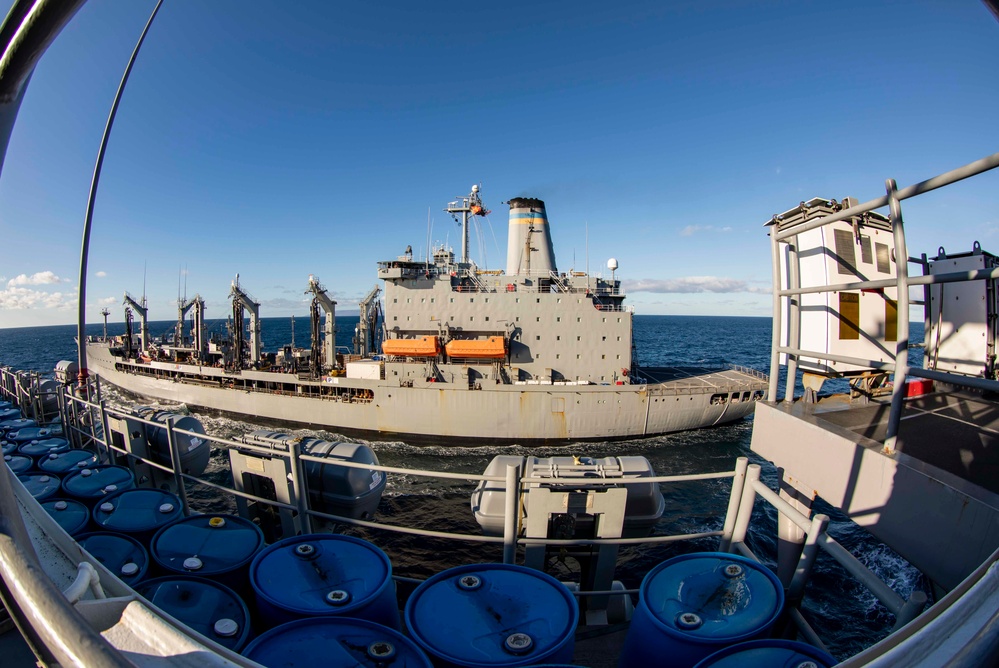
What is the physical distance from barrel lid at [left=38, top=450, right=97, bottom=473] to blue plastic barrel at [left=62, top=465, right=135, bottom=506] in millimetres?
329

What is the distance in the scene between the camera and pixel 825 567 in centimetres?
1072

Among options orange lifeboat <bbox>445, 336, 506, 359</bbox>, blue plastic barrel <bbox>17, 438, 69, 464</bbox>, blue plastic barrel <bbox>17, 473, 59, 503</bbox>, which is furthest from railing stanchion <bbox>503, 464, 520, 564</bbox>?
orange lifeboat <bbox>445, 336, 506, 359</bbox>

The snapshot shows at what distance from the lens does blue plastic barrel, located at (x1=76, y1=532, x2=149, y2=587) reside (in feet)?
10.6

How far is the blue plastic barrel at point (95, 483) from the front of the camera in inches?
188

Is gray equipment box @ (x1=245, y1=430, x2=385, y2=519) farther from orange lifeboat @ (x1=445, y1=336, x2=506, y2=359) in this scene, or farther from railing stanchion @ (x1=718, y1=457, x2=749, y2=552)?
orange lifeboat @ (x1=445, y1=336, x2=506, y2=359)

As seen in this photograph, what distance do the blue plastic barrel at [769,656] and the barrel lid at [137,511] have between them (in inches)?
175

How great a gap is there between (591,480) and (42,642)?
3295 millimetres

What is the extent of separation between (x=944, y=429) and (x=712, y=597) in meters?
2.94

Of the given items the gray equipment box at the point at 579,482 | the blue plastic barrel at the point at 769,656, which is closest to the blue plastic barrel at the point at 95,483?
the gray equipment box at the point at 579,482

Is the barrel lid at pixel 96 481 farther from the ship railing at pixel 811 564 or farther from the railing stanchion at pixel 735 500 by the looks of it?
the ship railing at pixel 811 564

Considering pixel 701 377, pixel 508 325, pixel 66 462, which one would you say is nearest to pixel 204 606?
pixel 66 462

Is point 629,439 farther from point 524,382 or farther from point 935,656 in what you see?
point 935,656

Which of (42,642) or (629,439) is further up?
(42,642)

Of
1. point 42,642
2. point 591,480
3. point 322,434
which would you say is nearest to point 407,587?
point 591,480
